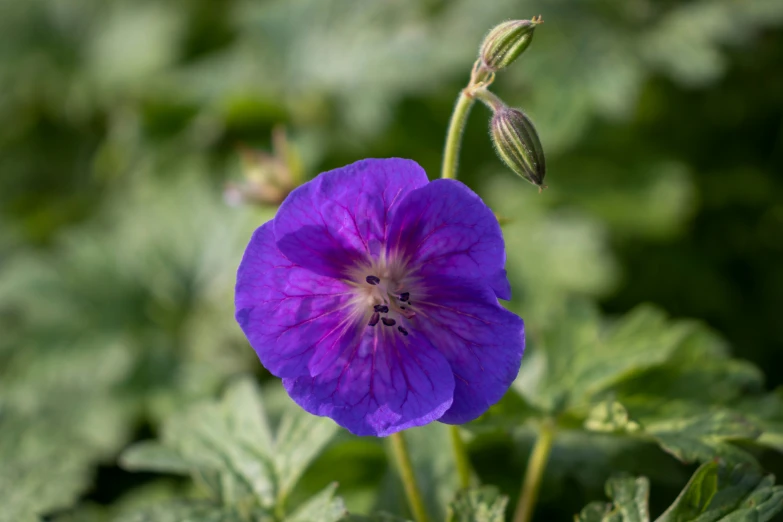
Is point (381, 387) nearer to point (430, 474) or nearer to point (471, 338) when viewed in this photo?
point (471, 338)

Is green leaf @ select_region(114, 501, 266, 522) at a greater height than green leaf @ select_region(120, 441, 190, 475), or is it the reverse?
green leaf @ select_region(120, 441, 190, 475)

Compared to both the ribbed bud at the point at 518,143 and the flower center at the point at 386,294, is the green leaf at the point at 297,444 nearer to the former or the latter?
the flower center at the point at 386,294

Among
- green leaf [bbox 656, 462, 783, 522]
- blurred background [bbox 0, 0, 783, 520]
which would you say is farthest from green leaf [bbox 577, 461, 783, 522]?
blurred background [bbox 0, 0, 783, 520]

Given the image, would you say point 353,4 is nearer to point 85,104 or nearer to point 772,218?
point 85,104

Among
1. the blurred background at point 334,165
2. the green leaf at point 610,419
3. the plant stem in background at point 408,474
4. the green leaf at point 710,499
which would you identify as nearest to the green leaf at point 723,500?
the green leaf at point 710,499

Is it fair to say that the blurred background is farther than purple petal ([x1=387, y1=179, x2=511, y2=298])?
Yes

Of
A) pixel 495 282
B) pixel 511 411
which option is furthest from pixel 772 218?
pixel 495 282

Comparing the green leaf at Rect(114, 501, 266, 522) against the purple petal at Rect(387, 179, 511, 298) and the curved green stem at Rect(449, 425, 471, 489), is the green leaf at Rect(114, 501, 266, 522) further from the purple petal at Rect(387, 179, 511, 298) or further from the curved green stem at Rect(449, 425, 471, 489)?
the purple petal at Rect(387, 179, 511, 298)
